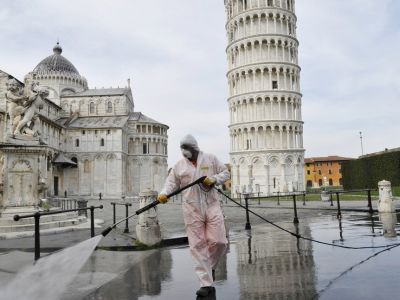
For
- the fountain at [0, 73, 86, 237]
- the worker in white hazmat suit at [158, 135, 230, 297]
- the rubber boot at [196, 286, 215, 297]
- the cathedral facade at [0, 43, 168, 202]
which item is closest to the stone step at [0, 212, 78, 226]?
the fountain at [0, 73, 86, 237]

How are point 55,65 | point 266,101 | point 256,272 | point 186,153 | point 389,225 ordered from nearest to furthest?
point 186,153
point 256,272
point 389,225
point 266,101
point 55,65

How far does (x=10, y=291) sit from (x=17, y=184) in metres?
8.24

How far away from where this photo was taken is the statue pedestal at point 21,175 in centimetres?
1169

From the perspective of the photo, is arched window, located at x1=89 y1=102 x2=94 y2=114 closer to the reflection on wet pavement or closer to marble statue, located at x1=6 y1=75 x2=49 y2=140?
marble statue, located at x1=6 y1=75 x2=49 y2=140

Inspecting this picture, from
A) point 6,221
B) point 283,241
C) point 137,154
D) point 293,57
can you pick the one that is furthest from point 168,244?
point 137,154

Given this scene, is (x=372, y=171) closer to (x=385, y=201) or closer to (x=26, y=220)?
(x=385, y=201)

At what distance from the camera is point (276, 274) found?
5.68 meters

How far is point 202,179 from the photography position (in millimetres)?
4777

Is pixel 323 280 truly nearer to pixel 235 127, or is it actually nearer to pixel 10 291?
pixel 10 291

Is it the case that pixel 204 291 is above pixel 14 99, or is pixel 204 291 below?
below

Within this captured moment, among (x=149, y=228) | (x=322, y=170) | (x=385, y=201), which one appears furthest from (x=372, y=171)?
(x=322, y=170)

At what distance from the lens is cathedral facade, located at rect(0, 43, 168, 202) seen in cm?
6425

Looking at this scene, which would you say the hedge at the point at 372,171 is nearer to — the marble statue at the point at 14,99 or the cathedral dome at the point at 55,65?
the marble statue at the point at 14,99

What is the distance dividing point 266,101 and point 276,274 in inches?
2073
